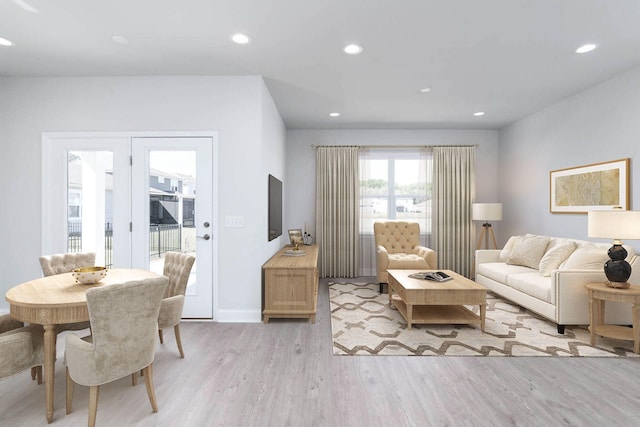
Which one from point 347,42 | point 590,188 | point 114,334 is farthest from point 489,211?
point 114,334

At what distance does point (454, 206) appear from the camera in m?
5.70

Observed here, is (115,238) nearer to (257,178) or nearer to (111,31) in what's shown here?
(257,178)

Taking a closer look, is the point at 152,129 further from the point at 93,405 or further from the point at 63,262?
the point at 93,405

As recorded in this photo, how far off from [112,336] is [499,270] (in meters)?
4.32

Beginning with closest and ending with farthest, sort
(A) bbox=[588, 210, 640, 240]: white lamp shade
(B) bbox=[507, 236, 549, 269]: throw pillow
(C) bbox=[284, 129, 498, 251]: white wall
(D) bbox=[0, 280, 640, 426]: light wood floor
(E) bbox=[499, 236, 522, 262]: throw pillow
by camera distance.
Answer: (D) bbox=[0, 280, 640, 426]: light wood floor → (A) bbox=[588, 210, 640, 240]: white lamp shade → (B) bbox=[507, 236, 549, 269]: throw pillow → (E) bbox=[499, 236, 522, 262]: throw pillow → (C) bbox=[284, 129, 498, 251]: white wall

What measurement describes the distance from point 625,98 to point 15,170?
6728mm

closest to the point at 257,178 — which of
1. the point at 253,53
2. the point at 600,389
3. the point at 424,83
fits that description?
the point at 253,53

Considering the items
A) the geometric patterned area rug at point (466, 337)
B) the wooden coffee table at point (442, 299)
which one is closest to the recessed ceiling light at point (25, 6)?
the geometric patterned area rug at point (466, 337)

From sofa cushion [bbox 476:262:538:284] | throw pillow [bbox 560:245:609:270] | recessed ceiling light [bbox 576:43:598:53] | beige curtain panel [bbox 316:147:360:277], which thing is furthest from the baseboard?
→ recessed ceiling light [bbox 576:43:598:53]

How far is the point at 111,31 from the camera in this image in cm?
265

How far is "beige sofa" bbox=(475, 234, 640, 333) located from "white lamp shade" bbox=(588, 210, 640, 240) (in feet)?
1.40

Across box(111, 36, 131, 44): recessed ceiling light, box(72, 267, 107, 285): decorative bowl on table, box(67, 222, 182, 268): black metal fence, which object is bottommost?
box(72, 267, 107, 285): decorative bowl on table

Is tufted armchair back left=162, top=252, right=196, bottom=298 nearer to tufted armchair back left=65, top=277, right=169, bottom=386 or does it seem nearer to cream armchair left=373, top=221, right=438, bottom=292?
tufted armchair back left=65, top=277, right=169, bottom=386

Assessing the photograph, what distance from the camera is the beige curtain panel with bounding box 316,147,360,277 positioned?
5734 millimetres
